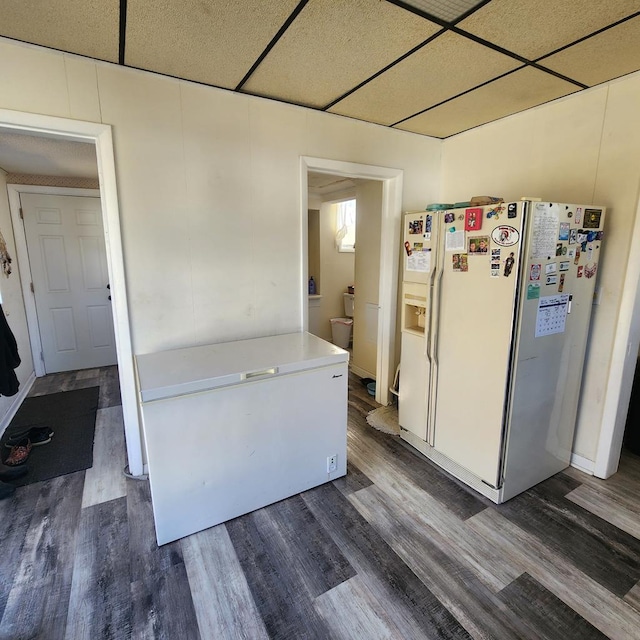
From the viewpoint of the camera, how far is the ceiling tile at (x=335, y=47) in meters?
1.46

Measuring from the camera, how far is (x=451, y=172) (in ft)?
10.2

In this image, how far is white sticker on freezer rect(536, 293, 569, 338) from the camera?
1.97 m

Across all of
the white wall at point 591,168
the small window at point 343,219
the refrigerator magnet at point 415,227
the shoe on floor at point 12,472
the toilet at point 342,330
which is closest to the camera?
the white wall at point 591,168

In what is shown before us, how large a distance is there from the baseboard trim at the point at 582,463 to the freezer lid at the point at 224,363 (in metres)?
1.79

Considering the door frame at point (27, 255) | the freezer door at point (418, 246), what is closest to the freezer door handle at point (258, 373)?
the freezer door at point (418, 246)

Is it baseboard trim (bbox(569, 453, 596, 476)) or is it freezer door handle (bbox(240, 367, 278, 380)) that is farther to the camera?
baseboard trim (bbox(569, 453, 596, 476))

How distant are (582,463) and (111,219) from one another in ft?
11.1

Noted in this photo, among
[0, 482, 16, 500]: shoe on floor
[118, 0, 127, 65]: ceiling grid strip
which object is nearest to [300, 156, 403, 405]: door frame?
[118, 0, 127, 65]: ceiling grid strip

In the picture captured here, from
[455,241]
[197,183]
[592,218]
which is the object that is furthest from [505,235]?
[197,183]

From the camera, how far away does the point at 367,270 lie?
3.80 meters

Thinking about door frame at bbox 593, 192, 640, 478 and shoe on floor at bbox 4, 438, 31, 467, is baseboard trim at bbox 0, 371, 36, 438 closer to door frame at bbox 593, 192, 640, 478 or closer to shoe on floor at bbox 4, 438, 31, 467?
shoe on floor at bbox 4, 438, 31, 467

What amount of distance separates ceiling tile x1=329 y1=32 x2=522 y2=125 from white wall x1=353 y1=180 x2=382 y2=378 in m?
1.06

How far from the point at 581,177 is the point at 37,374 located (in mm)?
5555

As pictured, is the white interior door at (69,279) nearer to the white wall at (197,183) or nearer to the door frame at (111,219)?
the door frame at (111,219)
